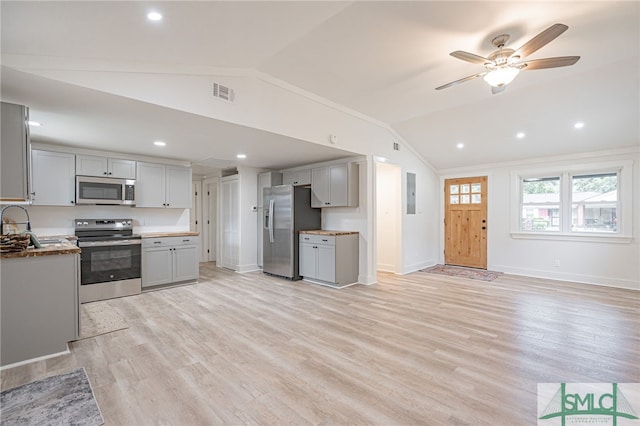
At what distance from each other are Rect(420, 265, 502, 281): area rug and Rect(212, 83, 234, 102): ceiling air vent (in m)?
5.18

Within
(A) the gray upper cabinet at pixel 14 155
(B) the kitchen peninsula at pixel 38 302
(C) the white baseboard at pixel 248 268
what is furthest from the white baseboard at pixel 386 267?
(A) the gray upper cabinet at pixel 14 155

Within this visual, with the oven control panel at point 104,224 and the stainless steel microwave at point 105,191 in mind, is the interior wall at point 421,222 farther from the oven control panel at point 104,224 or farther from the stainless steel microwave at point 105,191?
the oven control panel at point 104,224

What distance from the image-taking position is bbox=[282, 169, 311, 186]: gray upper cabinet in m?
5.92

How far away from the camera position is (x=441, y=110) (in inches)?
193

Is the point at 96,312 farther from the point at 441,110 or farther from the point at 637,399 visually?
the point at 441,110

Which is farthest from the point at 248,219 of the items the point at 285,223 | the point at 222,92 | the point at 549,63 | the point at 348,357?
the point at 549,63

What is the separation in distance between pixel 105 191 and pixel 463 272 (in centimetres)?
679

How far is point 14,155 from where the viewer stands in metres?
2.57

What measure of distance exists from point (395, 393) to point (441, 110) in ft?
14.3

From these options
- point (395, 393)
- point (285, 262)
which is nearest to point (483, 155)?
point (285, 262)

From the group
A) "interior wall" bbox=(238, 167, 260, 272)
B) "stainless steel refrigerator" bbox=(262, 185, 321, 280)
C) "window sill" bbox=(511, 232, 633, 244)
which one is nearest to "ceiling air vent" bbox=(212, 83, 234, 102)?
"stainless steel refrigerator" bbox=(262, 185, 321, 280)

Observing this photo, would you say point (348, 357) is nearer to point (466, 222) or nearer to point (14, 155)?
point (14, 155)

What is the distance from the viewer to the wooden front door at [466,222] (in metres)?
6.60

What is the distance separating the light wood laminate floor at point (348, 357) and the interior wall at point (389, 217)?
73.7 inches
